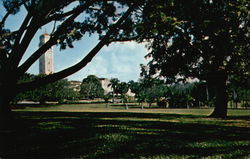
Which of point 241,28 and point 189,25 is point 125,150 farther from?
point 241,28

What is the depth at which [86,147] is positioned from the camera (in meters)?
7.50

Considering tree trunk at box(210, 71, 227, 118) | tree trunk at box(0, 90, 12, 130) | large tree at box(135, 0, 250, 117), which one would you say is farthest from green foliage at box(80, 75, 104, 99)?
tree trunk at box(0, 90, 12, 130)

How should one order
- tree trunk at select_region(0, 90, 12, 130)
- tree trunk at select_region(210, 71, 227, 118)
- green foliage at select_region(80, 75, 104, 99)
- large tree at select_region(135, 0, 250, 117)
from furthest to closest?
green foliage at select_region(80, 75, 104, 99)
tree trunk at select_region(210, 71, 227, 118)
large tree at select_region(135, 0, 250, 117)
tree trunk at select_region(0, 90, 12, 130)

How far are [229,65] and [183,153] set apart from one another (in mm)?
19105

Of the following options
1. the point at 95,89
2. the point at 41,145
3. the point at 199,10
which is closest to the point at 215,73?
the point at 199,10

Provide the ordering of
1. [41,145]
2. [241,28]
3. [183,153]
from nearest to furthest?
1. [183,153]
2. [41,145]
3. [241,28]

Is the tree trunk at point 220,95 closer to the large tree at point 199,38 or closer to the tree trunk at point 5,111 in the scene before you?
the large tree at point 199,38

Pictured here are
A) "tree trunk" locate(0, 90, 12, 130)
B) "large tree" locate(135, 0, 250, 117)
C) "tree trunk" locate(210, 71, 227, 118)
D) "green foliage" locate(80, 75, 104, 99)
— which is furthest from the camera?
"green foliage" locate(80, 75, 104, 99)

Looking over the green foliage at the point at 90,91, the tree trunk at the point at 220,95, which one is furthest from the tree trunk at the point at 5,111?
the green foliage at the point at 90,91

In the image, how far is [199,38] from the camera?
21.1 meters

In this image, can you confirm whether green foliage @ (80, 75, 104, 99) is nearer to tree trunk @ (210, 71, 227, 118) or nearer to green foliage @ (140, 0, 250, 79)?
green foliage @ (140, 0, 250, 79)

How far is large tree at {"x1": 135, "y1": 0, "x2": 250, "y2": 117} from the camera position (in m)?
15.2

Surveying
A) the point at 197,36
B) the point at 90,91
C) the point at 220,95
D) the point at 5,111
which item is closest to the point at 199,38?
the point at 197,36

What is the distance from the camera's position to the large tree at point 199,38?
1516 cm
